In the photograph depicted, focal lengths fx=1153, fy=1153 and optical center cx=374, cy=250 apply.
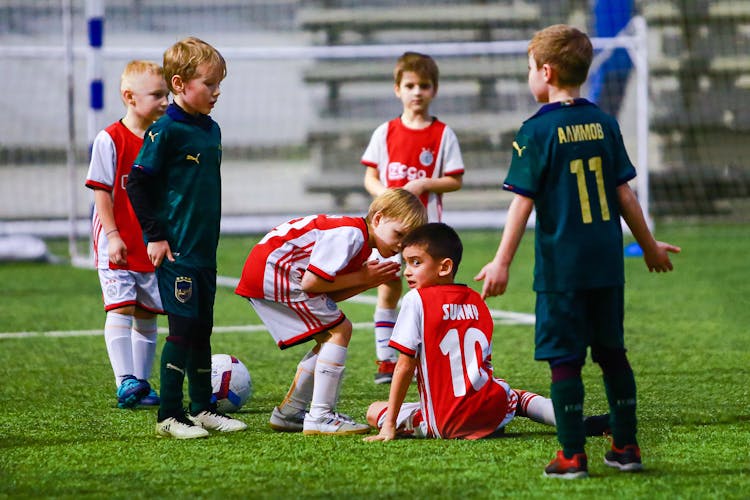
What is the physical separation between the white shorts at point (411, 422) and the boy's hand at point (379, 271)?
0.45 m

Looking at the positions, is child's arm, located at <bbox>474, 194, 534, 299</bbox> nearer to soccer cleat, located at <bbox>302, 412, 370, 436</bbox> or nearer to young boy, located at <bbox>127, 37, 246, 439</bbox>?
soccer cleat, located at <bbox>302, 412, 370, 436</bbox>

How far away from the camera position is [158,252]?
394 cm

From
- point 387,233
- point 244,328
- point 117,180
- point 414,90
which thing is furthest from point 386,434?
point 244,328

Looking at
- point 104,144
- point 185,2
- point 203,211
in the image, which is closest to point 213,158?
point 203,211

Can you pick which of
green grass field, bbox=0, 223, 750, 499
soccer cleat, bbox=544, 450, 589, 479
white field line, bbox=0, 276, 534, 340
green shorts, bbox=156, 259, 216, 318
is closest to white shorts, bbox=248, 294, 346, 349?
green shorts, bbox=156, 259, 216, 318

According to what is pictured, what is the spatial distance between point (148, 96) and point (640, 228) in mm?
2324

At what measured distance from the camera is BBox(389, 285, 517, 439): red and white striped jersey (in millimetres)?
3811

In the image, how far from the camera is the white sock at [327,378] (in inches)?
159

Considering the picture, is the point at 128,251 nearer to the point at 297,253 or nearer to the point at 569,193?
the point at 297,253

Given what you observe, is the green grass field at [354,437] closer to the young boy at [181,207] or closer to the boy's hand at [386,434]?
the boy's hand at [386,434]

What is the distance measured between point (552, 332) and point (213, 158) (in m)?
1.47

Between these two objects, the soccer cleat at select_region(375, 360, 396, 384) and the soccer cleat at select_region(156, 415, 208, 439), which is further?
the soccer cleat at select_region(375, 360, 396, 384)

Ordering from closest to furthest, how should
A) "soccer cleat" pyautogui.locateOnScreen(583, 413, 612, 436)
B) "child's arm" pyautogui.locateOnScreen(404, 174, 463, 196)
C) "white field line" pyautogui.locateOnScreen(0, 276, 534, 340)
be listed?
1. "soccer cleat" pyautogui.locateOnScreen(583, 413, 612, 436)
2. "child's arm" pyautogui.locateOnScreen(404, 174, 463, 196)
3. "white field line" pyautogui.locateOnScreen(0, 276, 534, 340)

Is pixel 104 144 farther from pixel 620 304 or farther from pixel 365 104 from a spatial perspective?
pixel 365 104
